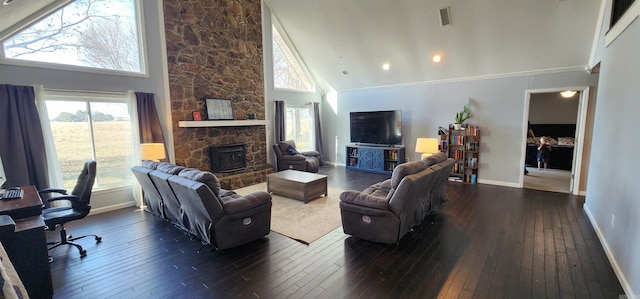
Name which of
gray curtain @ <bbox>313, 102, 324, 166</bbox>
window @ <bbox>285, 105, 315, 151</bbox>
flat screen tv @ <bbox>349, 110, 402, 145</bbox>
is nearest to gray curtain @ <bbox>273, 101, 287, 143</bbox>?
window @ <bbox>285, 105, 315, 151</bbox>

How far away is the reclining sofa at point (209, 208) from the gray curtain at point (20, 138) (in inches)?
68.5

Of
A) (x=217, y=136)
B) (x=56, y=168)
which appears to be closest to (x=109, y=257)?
(x=56, y=168)

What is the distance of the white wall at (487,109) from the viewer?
5.80 m

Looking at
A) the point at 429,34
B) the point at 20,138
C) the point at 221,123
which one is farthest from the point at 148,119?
the point at 429,34

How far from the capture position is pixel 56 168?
169 inches

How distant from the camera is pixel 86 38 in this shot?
15.0 ft

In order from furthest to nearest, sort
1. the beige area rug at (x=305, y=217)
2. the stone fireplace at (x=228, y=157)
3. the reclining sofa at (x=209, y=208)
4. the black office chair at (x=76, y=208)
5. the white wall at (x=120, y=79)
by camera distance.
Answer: the stone fireplace at (x=228, y=157) → the white wall at (x=120, y=79) → the beige area rug at (x=305, y=217) → the black office chair at (x=76, y=208) → the reclining sofa at (x=209, y=208)

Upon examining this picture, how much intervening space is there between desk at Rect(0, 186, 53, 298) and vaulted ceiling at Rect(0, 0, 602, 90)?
2.31 metres

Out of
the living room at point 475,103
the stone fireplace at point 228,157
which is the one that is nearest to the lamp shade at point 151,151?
the living room at point 475,103

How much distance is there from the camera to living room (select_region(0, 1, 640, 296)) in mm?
2934

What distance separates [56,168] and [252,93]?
4028mm

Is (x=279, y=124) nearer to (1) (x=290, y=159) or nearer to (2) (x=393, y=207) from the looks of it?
(1) (x=290, y=159)

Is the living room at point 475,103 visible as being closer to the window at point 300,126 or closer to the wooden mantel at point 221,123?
the wooden mantel at point 221,123

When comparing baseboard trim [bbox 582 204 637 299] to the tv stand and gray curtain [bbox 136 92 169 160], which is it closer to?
the tv stand
